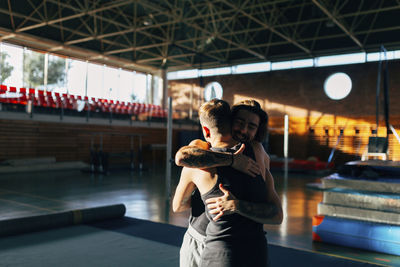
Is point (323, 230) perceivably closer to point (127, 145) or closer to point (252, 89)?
point (127, 145)

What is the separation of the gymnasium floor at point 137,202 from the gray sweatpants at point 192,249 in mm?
2640

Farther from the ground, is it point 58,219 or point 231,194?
point 231,194

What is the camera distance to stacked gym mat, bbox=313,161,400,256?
3895 mm

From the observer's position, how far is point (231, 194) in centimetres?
152

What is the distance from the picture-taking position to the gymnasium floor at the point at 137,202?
425cm

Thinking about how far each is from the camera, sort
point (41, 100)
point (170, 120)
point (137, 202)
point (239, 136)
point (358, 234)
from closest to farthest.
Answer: point (239, 136) → point (358, 234) → point (170, 120) → point (137, 202) → point (41, 100)

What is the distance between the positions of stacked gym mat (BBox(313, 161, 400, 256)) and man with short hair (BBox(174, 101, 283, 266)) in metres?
2.89

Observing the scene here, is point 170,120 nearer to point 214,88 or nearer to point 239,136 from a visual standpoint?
point 239,136

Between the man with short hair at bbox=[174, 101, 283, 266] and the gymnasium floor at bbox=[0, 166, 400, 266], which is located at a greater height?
the man with short hair at bbox=[174, 101, 283, 266]

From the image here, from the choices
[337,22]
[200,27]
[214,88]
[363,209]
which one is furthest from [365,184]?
[214,88]

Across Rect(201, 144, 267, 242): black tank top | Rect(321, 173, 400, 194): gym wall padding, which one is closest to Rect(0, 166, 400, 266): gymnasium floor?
Rect(321, 173, 400, 194): gym wall padding

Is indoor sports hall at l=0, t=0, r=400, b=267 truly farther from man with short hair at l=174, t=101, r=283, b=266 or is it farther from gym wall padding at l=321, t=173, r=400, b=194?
man with short hair at l=174, t=101, r=283, b=266

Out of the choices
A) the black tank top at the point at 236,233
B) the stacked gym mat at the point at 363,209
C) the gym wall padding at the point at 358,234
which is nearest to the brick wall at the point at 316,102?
the stacked gym mat at the point at 363,209

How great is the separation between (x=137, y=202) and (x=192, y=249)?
5294 mm
